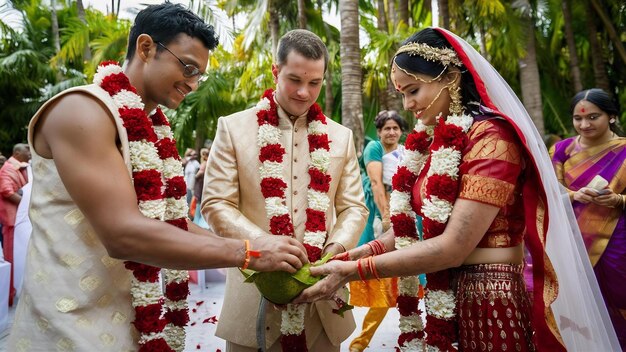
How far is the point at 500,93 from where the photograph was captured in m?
2.64

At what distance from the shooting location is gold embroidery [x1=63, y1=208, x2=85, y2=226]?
197 centimetres

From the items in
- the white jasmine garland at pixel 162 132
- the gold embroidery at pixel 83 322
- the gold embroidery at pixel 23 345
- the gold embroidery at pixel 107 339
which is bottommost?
the gold embroidery at pixel 23 345

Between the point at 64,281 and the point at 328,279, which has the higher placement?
the point at 64,281

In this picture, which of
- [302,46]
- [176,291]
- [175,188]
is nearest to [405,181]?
[302,46]

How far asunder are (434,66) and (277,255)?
1.19 m

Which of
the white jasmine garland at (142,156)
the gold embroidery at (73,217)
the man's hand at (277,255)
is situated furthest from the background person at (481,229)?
the gold embroidery at (73,217)

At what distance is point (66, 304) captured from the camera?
1923 millimetres

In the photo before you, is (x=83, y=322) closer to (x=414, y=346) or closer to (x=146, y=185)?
(x=146, y=185)

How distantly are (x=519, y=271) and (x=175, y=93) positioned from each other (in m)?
1.83

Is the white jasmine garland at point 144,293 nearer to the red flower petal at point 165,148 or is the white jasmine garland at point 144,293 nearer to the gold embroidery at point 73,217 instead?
the gold embroidery at point 73,217

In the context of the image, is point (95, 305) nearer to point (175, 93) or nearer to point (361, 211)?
point (175, 93)

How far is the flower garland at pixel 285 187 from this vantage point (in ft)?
9.25

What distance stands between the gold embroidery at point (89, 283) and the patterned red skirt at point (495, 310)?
164cm

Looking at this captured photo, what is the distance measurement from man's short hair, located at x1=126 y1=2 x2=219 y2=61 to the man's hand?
97 cm
